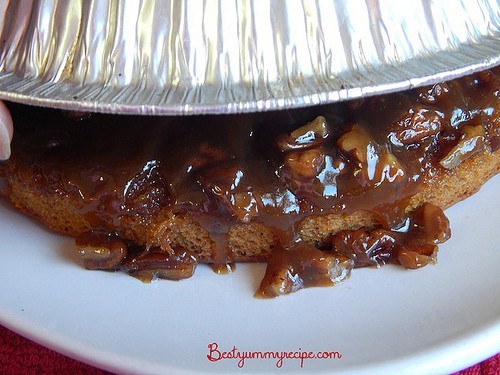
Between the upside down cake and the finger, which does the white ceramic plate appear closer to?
the upside down cake

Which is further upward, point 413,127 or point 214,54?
point 214,54

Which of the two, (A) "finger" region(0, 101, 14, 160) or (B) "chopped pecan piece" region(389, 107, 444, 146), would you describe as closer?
(A) "finger" region(0, 101, 14, 160)

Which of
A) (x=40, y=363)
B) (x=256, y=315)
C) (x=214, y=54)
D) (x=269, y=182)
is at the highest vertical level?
(x=214, y=54)

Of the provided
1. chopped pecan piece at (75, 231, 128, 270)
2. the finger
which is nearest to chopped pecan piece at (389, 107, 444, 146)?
chopped pecan piece at (75, 231, 128, 270)

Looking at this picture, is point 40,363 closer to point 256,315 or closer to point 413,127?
point 256,315

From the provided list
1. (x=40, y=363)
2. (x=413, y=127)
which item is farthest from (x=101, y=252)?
(x=413, y=127)
